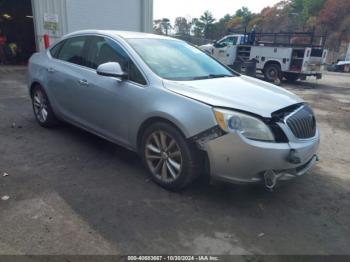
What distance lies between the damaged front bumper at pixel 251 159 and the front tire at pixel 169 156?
7.6 inches

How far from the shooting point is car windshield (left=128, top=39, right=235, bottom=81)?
12.1 feet


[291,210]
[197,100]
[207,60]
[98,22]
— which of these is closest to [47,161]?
[197,100]

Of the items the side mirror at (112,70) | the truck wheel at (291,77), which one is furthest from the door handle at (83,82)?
the truck wheel at (291,77)

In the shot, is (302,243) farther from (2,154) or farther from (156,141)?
(2,154)

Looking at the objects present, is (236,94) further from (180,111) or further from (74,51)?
(74,51)

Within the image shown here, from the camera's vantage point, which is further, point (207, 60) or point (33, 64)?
point (33, 64)

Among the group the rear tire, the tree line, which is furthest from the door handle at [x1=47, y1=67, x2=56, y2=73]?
the tree line

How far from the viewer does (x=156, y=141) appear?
343cm

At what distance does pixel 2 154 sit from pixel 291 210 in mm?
3672

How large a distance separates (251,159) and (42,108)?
3.77 m

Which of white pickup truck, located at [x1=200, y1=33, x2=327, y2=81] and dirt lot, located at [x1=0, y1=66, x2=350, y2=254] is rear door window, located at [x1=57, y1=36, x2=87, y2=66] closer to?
dirt lot, located at [x1=0, y1=66, x2=350, y2=254]

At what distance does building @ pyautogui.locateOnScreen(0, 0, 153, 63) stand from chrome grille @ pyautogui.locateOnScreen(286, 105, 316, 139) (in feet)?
34.5

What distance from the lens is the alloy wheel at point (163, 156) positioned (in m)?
3.29

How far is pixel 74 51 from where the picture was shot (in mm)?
4625
